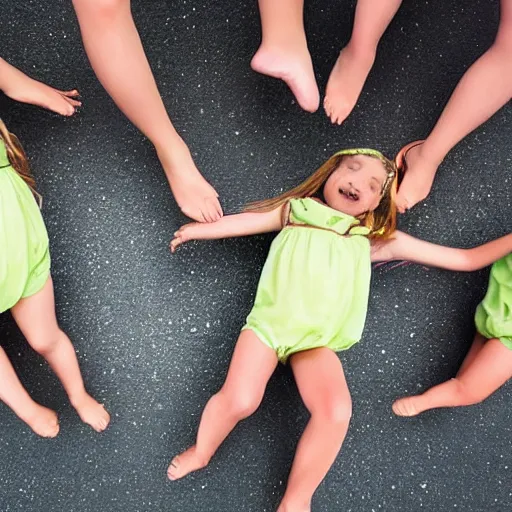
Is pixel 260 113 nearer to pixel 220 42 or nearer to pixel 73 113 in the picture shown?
pixel 220 42

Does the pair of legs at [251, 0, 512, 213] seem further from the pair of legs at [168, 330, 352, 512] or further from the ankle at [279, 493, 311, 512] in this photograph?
the ankle at [279, 493, 311, 512]

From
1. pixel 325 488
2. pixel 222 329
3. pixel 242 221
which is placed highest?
pixel 242 221

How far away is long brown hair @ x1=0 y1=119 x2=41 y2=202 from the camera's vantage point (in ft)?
2.52

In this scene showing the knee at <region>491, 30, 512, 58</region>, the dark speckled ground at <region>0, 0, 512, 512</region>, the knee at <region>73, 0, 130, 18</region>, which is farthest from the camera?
the dark speckled ground at <region>0, 0, 512, 512</region>

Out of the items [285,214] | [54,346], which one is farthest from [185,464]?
[285,214]

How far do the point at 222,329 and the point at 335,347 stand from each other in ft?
0.60

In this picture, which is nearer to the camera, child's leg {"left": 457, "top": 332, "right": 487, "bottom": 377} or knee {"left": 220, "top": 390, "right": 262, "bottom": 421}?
knee {"left": 220, "top": 390, "right": 262, "bottom": 421}

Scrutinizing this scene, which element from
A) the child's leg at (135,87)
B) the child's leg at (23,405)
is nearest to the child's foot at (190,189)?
the child's leg at (135,87)

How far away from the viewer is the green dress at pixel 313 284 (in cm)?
77

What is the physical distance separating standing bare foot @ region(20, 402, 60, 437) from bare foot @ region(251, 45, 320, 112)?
0.57 metres

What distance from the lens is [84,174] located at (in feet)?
2.81

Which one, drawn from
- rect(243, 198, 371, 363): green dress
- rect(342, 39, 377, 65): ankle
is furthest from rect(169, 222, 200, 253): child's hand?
rect(342, 39, 377, 65): ankle

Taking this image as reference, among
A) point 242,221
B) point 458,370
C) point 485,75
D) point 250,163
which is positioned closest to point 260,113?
point 250,163

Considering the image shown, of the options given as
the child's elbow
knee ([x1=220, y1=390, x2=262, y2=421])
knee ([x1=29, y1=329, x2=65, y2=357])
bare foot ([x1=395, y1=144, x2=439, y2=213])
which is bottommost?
knee ([x1=220, y1=390, x2=262, y2=421])
